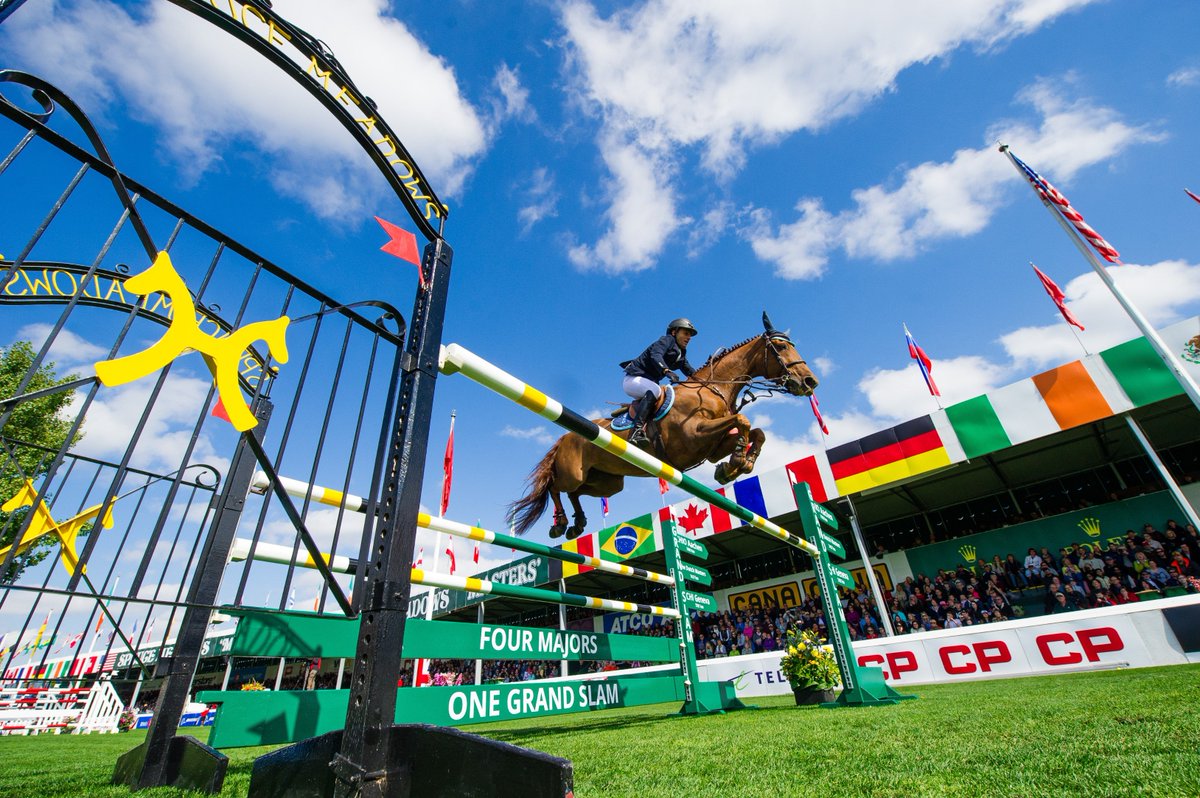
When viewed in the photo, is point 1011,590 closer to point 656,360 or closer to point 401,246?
point 656,360

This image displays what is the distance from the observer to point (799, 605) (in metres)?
13.5

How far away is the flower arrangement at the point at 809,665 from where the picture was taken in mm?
4742

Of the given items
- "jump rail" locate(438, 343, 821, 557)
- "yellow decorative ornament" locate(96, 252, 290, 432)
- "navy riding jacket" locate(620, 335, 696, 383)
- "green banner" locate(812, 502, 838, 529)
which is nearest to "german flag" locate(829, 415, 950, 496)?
"green banner" locate(812, 502, 838, 529)

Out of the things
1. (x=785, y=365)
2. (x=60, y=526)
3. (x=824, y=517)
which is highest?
(x=785, y=365)

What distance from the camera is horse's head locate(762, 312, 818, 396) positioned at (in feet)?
15.2

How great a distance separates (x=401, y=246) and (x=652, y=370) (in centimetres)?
313

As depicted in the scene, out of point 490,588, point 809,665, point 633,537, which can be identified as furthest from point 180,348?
point 633,537

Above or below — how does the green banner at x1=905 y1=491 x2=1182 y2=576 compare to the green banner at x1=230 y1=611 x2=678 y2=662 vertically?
above

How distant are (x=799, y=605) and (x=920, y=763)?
525 inches

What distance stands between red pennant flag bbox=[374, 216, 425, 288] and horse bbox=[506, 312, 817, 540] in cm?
249

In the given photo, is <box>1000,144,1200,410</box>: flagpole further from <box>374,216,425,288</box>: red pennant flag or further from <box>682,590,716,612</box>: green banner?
<box>374,216,425,288</box>: red pennant flag

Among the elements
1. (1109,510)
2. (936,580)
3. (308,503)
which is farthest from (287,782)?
(1109,510)

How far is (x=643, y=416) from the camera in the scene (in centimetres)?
441

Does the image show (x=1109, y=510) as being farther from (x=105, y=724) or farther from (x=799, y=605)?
(x=105, y=724)
